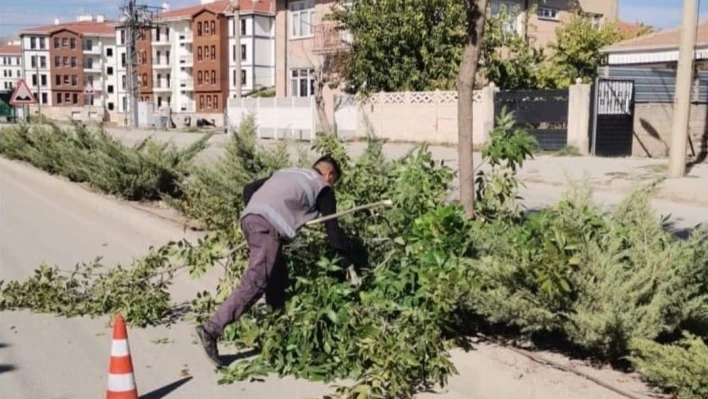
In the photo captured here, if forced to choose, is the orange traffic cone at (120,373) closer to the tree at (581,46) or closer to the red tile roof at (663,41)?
the red tile roof at (663,41)

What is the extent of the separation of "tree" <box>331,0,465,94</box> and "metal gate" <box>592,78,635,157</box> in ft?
29.6

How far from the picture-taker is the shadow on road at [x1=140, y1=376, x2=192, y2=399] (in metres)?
4.97

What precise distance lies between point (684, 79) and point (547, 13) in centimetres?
3089

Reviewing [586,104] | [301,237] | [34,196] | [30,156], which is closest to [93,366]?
[301,237]

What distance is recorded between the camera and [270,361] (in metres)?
5.38

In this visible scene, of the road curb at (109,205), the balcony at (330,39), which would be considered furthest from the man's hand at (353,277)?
the balcony at (330,39)

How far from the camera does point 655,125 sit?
23.4 m

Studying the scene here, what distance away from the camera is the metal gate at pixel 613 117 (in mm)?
22844

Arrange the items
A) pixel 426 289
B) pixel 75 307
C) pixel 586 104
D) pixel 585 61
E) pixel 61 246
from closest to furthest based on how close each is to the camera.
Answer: pixel 426 289, pixel 75 307, pixel 61 246, pixel 586 104, pixel 585 61

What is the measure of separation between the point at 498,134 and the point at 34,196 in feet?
39.3

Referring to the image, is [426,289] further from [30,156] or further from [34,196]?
[30,156]

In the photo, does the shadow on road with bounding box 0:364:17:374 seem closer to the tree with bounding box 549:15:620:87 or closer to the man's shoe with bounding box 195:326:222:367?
the man's shoe with bounding box 195:326:222:367

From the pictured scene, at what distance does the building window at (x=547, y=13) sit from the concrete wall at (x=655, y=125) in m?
21.5

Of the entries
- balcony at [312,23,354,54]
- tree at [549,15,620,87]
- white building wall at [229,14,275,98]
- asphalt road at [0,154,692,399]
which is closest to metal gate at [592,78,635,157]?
tree at [549,15,620,87]
